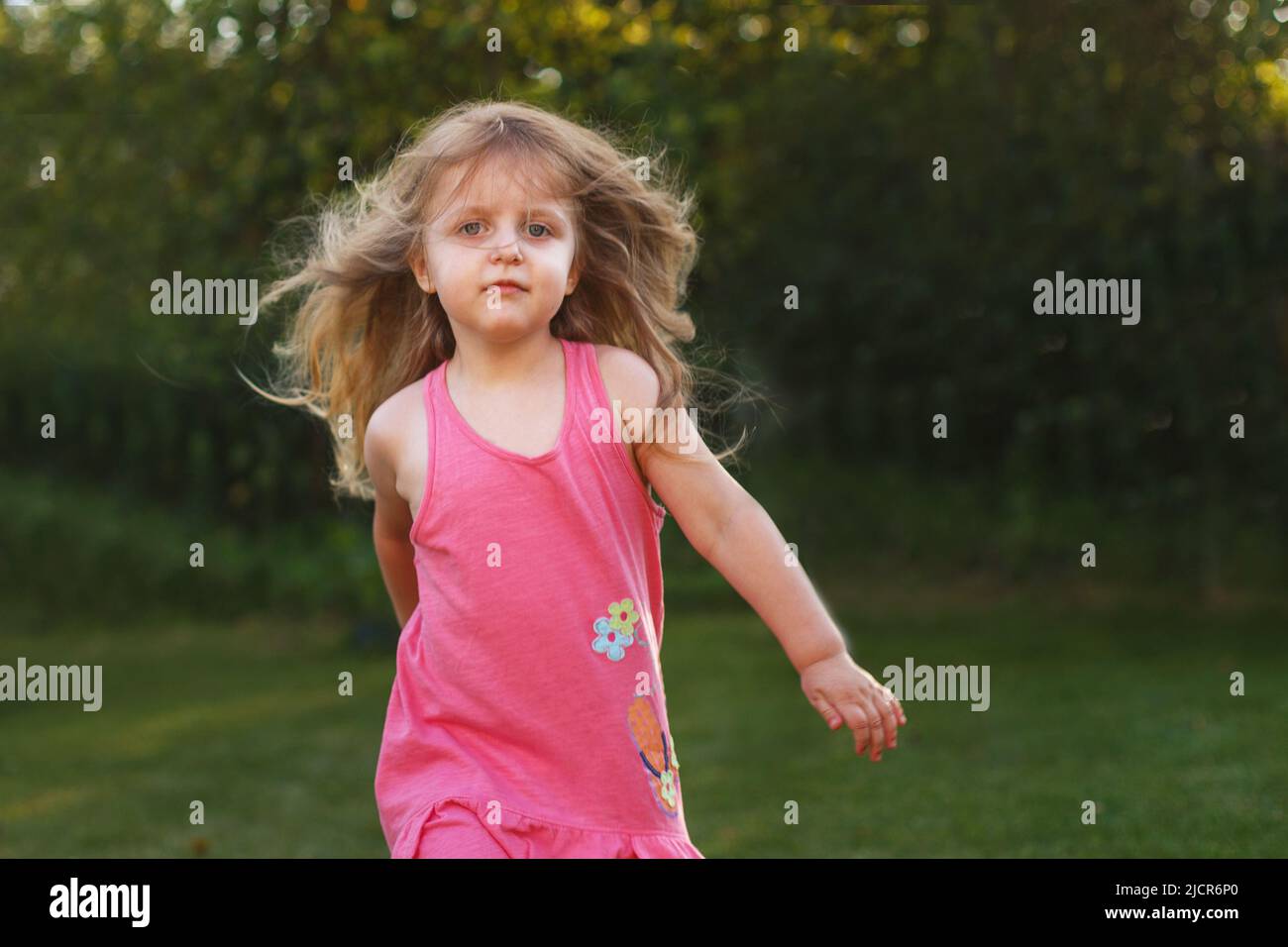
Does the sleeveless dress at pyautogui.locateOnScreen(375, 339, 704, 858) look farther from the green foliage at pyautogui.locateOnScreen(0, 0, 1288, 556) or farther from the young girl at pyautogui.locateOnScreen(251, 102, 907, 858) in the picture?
the green foliage at pyautogui.locateOnScreen(0, 0, 1288, 556)

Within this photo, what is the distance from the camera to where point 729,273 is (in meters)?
8.07

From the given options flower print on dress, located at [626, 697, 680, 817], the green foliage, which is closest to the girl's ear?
flower print on dress, located at [626, 697, 680, 817]

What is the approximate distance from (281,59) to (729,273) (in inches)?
98.6

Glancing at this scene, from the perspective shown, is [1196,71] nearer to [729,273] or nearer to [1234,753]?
[729,273]

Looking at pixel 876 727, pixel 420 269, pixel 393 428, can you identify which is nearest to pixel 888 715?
pixel 876 727

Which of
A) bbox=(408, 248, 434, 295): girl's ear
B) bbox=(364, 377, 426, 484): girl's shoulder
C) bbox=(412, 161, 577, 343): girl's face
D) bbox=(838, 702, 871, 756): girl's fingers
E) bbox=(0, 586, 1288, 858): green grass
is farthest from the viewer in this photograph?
bbox=(0, 586, 1288, 858): green grass

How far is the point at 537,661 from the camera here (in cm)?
229

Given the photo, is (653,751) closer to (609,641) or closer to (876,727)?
(609,641)

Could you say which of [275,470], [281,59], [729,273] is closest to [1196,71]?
[729,273]

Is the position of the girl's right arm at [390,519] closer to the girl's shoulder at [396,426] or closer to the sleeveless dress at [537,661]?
the girl's shoulder at [396,426]

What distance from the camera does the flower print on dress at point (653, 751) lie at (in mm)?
2324

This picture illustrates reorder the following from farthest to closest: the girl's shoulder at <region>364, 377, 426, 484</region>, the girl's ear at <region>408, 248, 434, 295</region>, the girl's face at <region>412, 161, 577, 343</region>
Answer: the girl's ear at <region>408, 248, 434, 295</region>, the girl's shoulder at <region>364, 377, 426, 484</region>, the girl's face at <region>412, 161, 577, 343</region>

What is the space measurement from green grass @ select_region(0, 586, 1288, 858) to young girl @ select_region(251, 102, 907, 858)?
6.93 ft

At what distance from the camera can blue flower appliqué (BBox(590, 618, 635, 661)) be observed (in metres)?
2.30
